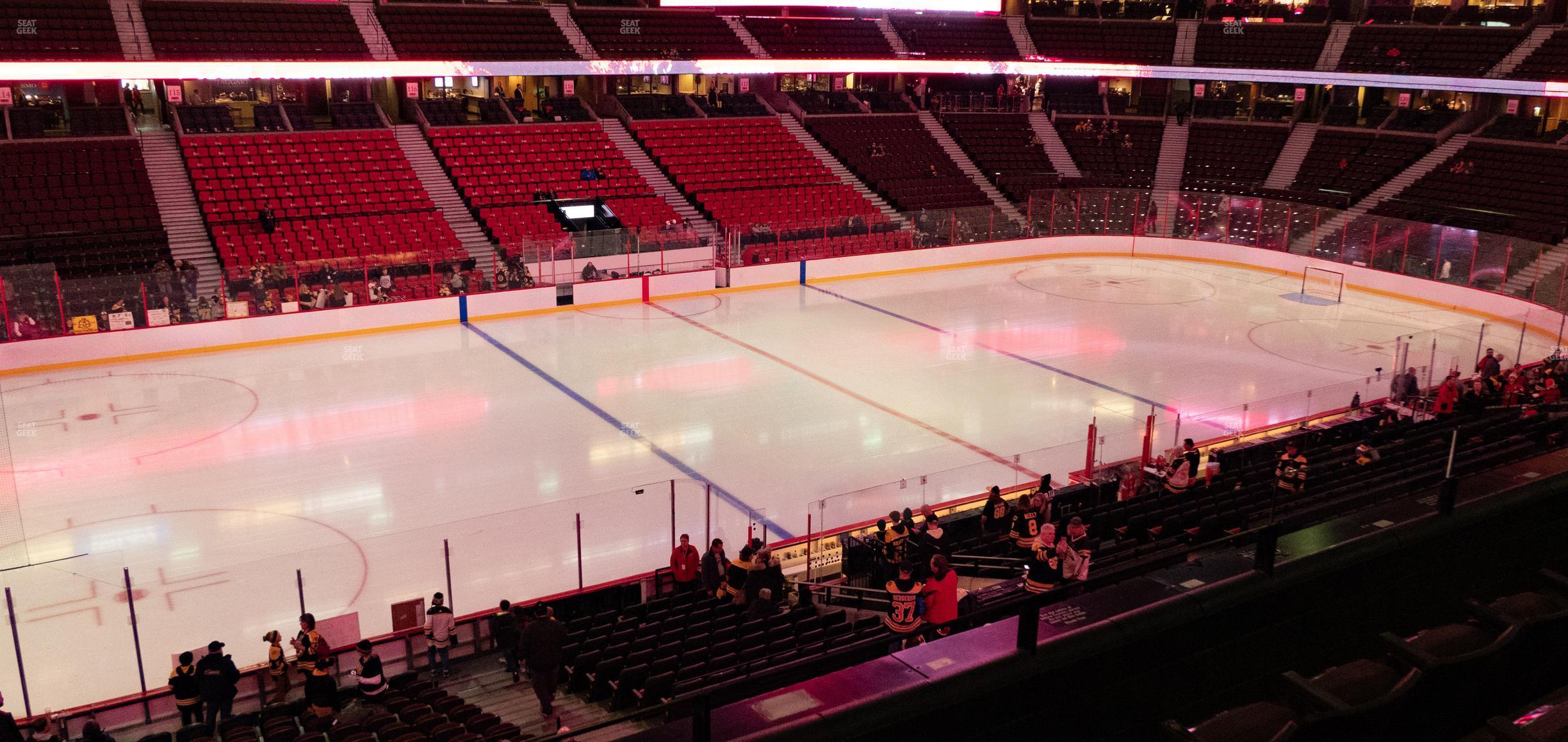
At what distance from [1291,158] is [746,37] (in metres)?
17.4

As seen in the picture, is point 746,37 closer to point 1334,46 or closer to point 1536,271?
point 1334,46

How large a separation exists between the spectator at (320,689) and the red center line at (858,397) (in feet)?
24.4

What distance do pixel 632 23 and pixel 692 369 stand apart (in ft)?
60.4

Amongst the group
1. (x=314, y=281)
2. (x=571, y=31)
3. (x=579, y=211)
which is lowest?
(x=314, y=281)

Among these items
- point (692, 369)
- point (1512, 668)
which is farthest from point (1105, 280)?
point (1512, 668)

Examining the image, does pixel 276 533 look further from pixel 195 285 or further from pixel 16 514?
pixel 195 285

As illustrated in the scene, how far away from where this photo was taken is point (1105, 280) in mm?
27922

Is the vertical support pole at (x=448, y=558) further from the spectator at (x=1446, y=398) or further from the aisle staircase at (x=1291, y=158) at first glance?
the aisle staircase at (x=1291, y=158)

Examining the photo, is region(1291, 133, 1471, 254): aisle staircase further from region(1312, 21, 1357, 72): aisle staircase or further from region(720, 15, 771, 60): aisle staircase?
region(720, 15, 771, 60): aisle staircase

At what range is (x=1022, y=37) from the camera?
1566 inches

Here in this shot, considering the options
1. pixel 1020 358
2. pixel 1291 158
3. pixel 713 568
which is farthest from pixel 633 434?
pixel 1291 158

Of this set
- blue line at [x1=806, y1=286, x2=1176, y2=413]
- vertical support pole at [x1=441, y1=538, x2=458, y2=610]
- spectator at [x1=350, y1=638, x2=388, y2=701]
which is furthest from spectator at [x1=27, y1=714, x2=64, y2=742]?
blue line at [x1=806, y1=286, x2=1176, y2=413]

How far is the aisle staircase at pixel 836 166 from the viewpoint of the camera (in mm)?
31812

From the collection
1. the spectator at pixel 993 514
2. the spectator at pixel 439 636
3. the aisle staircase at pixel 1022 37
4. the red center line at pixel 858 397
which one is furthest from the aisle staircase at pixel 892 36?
the spectator at pixel 439 636
